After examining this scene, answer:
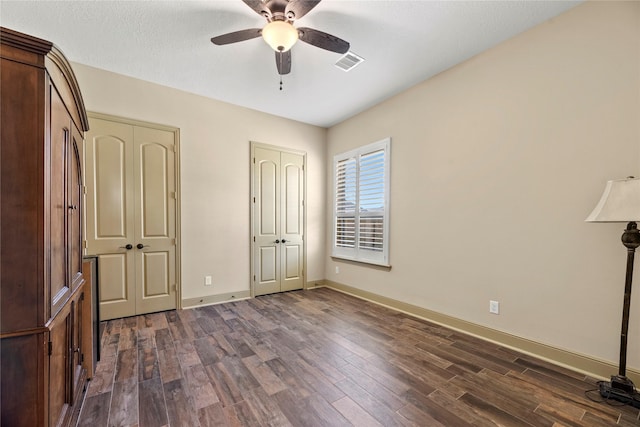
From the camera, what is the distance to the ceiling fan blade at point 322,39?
213 cm

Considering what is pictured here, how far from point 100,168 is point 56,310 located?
2573mm

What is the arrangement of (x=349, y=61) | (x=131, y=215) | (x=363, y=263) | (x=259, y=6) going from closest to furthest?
(x=259, y=6) → (x=349, y=61) → (x=131, y=215) → (x=363, y=263)

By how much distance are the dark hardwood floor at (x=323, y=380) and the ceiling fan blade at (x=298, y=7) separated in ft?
9.11

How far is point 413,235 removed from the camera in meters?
3.50

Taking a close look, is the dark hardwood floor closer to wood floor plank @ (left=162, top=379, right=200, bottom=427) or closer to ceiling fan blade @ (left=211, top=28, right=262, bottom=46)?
wood floor plank @ (left=162, top=379, right=200, bottom=427)

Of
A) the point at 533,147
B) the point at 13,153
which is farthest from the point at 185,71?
the point at 533,147

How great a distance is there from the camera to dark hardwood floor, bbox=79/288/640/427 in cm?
168

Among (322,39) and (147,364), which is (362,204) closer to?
(322,39)

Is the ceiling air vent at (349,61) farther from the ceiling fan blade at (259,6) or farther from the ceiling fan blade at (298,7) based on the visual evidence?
the ceiling fan blade at (259,6)

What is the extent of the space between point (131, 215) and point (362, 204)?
10.4 feet

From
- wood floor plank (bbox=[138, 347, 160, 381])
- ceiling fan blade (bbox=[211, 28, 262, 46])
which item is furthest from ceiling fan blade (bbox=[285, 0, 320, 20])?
wood floor plank (bbox=[138, 347, 160, 381])

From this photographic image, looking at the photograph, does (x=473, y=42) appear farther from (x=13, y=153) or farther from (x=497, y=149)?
(x=13, y=153)

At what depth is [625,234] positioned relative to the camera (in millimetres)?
1836

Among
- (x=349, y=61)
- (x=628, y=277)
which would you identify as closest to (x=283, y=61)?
(x=349, y=61)
